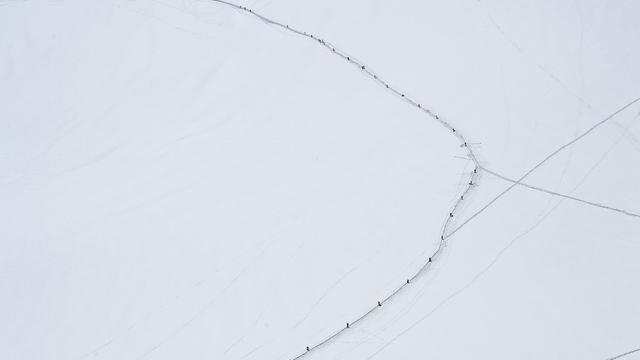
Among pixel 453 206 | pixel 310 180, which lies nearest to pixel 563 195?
pixel 453 206

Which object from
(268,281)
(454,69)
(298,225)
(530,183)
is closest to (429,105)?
(454,69)

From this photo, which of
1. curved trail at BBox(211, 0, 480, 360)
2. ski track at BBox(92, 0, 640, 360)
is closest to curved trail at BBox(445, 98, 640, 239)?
ski track at BBox(92, 0, 640, 360)

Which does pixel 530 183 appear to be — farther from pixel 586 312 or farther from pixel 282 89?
pixel 282 89

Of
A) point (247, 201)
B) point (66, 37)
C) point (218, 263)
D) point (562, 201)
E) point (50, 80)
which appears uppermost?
point (66, 37)

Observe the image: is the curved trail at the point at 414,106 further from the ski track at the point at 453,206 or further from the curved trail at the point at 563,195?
the curved trail at the point at 563,195

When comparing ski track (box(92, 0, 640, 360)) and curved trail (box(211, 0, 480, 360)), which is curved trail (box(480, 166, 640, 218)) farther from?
curved trail (box(211, 0, 480, 360))

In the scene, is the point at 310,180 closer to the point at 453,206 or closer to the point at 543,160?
the point at 453,206

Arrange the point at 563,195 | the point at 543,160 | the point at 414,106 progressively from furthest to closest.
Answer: the point at 414,106, the point at 543,160, the point at 563,195
